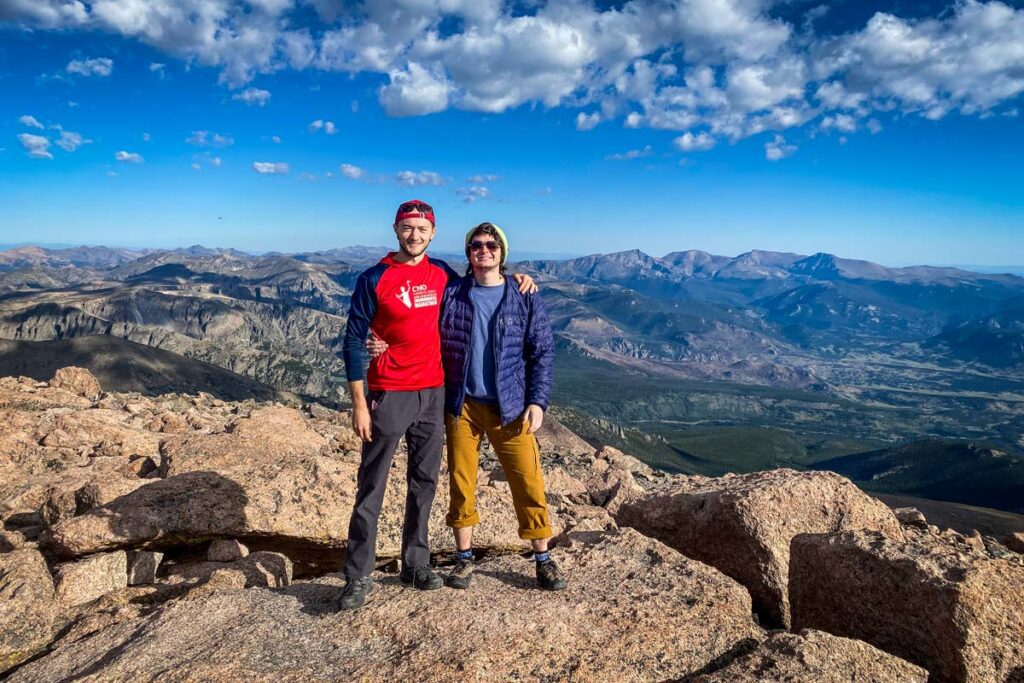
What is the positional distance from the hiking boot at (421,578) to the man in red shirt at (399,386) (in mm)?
14

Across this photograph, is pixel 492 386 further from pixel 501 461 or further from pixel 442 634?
pixel 442 634

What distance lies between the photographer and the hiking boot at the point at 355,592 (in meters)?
7.61

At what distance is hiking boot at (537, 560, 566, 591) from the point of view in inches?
315

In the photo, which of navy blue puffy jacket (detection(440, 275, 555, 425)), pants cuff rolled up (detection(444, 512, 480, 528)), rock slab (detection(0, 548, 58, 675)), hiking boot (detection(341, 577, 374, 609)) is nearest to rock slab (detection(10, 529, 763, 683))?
hiking boot (detection(341, 577, 374, 609))

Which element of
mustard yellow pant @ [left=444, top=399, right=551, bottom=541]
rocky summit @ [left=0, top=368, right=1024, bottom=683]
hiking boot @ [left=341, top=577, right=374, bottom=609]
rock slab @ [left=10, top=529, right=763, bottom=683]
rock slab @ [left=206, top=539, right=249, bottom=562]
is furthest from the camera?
rock slab @ [left=206, top=539, right=249, bottom=562]

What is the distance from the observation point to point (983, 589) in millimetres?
6773

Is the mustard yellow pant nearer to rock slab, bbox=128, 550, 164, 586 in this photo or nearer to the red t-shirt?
the red t-shirt

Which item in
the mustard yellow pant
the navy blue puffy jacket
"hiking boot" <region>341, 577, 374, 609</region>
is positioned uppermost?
the navy blue puffy jacket

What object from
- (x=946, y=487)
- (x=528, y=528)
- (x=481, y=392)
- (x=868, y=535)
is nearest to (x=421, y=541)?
(x=528, y=528)

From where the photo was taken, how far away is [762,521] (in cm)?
944

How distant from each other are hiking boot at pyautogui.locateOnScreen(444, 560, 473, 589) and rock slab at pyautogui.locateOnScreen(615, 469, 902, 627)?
443cm

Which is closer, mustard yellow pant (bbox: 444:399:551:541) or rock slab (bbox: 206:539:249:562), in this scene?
mustard yellow pant (bbox: 444:399:551:541)

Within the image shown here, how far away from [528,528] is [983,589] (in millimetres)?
5778

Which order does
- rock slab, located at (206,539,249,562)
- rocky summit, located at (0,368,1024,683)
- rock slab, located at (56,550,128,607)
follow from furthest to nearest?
rock slab, located at (206,539,249,562)
rock slab, located at (56,550,128,607)
rocky summit, located at (0,368,1024,683)
